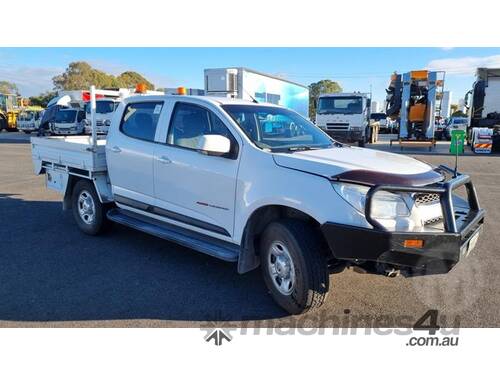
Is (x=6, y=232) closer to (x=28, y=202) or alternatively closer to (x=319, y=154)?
(x=28, y=202)

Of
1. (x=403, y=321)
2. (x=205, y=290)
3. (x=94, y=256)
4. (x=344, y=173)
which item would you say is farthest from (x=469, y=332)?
(x=94, y=256)

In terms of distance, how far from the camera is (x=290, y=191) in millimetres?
3291

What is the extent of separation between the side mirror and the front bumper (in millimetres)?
1269

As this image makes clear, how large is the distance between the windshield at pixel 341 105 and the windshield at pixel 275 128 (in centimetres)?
1530

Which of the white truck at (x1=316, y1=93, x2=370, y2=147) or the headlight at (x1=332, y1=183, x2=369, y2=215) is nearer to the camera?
the headlight at (x1=332, y1=183, x2=369, y2=215)

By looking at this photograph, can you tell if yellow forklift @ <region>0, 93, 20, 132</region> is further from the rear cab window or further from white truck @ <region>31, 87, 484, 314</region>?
the rear cab window

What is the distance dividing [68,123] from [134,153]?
23180mm

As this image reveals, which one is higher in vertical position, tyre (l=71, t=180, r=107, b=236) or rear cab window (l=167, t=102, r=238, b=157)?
rear cab window (l=167, t=102, r=238, b=157)

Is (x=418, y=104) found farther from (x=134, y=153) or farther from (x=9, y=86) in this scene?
(x=9, y=86)

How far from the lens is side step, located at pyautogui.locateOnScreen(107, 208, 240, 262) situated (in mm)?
3836

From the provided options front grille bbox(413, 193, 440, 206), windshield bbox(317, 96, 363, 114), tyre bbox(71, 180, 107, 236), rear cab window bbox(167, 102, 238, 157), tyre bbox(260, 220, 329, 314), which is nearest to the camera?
front grille bbox(413, 193, 440, 206)

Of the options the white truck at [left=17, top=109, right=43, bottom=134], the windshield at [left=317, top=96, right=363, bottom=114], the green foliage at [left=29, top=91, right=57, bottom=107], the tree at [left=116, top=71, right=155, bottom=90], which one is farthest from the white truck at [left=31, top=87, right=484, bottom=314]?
the green foliage at [left=29, top=91, right=57, bottom=107]

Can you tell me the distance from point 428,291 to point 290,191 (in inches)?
75.9

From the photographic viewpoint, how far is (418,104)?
64.4ft
